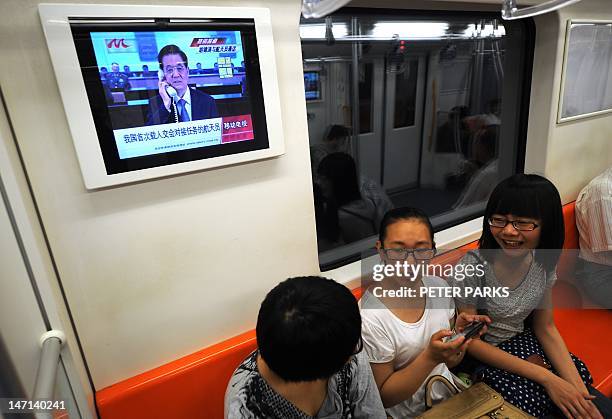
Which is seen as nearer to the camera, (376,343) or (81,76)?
(81,76)

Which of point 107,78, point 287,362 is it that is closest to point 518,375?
point 287,362

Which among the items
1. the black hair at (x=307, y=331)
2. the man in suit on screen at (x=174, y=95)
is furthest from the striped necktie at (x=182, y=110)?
the black hair at (x=307, y=331)

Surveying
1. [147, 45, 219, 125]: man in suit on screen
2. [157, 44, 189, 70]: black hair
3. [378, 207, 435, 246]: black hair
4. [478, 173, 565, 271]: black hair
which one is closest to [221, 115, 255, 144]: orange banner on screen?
[147, 45, 219, 125]: man in suit on screen

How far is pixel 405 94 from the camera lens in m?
2.41

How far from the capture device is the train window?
1.93 m

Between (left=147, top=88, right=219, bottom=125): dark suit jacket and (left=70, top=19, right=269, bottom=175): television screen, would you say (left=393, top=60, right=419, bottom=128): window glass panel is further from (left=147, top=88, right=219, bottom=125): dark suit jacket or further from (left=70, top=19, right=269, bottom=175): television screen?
(left=147, top=88, right=219, bottom=125): dark suit jacket

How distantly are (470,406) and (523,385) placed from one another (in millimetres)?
325

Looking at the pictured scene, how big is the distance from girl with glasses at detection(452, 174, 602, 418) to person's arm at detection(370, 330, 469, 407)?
1.19ft

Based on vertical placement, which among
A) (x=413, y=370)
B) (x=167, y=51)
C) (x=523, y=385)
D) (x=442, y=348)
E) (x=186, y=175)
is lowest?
(x=523, y=385)

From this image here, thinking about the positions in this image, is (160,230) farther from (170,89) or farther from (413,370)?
(413,370)

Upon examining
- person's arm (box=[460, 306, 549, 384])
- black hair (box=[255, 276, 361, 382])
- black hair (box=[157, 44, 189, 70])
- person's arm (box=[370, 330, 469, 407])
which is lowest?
person's arm (box=[460, 306, 549, 384])

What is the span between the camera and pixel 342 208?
227 cm

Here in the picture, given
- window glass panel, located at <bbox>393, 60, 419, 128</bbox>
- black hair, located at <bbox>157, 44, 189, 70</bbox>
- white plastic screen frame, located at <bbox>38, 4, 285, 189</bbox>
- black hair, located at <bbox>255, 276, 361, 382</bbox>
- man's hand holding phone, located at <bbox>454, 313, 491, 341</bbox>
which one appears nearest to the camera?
black hair, located at <bbox>255, 276, 361, 382</bbox>

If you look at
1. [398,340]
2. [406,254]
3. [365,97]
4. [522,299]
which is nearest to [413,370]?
[398,340]
